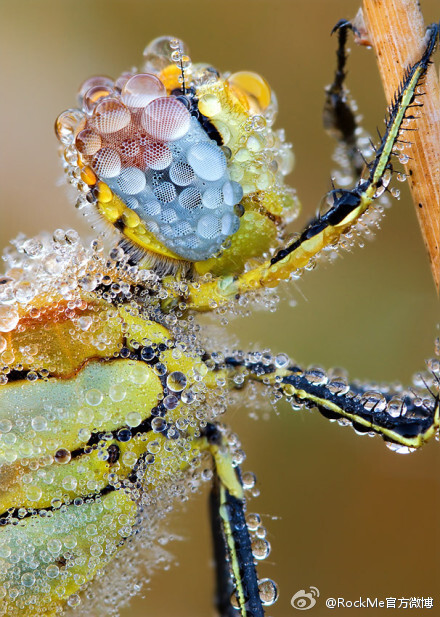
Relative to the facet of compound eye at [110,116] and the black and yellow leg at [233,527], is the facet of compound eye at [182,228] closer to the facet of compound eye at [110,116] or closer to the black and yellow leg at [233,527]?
the facet of compound eye at [110,116]

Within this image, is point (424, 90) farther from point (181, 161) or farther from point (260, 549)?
point (260, 549)

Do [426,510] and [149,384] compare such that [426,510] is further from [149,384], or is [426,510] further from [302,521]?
[149,384]

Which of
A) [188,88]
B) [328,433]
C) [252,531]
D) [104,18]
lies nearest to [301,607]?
[328,433]

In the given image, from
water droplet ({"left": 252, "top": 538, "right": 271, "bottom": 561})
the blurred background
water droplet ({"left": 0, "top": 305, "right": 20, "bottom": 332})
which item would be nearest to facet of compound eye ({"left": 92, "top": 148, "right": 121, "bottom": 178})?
water droplet ({"left": 0, "top": 305, "right": 20, "bottom": 332})

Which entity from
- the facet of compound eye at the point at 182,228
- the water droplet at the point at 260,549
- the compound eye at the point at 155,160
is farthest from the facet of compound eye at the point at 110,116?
the water droplet at the point at 260,549

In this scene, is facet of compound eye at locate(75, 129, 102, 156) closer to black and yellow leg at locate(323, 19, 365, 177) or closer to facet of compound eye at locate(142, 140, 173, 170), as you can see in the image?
facet of compound eye at locate(142, 140, 173, 170)

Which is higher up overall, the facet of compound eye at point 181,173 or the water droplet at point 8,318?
the facet of compound eye at point 181,173

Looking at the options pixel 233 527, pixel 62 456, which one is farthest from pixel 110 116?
pixel 233 527
